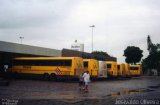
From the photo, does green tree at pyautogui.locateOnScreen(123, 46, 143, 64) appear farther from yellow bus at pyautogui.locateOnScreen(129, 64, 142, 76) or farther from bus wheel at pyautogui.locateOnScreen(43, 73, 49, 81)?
bus wheel at pyautogui.locateOnScreen(43, 73, 49, 81)

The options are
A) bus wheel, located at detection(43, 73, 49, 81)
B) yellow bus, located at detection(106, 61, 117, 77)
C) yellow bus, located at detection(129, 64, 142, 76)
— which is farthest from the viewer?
yellow bus, located at detection(129, 64, 142, 76)

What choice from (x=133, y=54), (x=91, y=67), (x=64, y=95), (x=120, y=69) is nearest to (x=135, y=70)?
(x=120, y=69)

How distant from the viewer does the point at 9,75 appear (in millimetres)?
42062

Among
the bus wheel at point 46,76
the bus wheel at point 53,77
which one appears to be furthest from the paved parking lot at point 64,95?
the bus wheel at point 46,76

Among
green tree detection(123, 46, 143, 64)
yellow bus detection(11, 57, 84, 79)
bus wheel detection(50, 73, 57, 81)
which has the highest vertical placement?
green tree detection(123, 46, 143, 64)

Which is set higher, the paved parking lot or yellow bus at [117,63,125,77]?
yellow bus at [117,63,125,77]

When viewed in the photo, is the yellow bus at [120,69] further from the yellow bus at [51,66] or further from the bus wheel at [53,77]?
the bus wheel at [53,77]

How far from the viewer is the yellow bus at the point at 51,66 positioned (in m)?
36.0

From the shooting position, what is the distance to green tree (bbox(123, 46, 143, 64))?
10394cm

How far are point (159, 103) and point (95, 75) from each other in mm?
26964

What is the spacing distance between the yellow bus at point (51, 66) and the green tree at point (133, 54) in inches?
2641

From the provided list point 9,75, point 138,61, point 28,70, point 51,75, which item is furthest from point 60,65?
point 138,61

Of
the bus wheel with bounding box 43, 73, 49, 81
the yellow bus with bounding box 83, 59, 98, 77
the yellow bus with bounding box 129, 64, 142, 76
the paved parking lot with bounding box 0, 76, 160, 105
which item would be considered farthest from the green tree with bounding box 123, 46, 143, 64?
the paved parking lot with bounding box 0, 76, 160, 105

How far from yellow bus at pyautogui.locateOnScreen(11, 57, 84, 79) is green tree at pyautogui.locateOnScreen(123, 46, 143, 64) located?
220 feet
